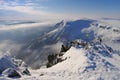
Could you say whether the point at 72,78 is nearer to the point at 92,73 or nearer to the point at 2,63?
the point at 92,73

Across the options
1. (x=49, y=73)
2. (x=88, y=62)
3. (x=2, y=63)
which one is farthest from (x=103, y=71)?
(x=2, y=63)

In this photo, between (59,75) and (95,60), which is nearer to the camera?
(59,75)

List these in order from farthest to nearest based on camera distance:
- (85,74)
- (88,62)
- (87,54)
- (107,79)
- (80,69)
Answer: (87,54) → (88,62) → (80,69) → (85,74) → (107,79)

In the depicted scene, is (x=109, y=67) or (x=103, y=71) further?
(x=109, y=67)

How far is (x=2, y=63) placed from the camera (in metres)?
42.0

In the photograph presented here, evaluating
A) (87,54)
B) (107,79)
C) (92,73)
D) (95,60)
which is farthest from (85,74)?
(87,54)

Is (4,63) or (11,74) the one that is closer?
(11,74)

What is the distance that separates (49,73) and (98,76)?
807cm

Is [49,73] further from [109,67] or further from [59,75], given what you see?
[109,67]

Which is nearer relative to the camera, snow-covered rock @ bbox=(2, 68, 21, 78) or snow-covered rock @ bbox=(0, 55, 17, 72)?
snow-covered rock @ bbox=(2, 68, 21, 78)

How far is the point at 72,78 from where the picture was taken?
37188mm

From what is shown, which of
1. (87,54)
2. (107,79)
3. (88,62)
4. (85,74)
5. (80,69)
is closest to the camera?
(107,79)

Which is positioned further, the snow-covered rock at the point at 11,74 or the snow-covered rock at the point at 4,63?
the snow-covered rock at the point at 4,63

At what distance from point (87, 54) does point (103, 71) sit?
485 inches
